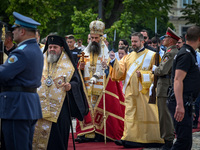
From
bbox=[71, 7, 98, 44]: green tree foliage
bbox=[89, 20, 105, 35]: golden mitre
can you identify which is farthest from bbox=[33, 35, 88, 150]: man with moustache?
Result: bbox=[71, 7, 98, 44]: green tree foliage

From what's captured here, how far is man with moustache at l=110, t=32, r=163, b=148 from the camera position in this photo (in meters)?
9.37

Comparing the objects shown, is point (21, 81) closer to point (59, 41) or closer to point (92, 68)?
point (59, 41)

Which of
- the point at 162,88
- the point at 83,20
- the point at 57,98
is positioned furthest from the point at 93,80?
the point at 83,20

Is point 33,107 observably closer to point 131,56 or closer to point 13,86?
point 13,86

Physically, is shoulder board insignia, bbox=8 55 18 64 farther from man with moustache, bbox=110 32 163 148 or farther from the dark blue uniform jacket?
man with moustache, bbox=110 32 163 148

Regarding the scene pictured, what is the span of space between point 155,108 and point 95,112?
132 cm

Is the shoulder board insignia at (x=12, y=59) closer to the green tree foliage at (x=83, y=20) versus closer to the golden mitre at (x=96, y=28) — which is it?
the golden mitre at (x=96, y=28)

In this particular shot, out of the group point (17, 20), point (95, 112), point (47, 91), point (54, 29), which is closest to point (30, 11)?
point (54, 29)

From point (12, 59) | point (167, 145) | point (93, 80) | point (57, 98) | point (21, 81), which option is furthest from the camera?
point (93, 80)

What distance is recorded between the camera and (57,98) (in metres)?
7.53

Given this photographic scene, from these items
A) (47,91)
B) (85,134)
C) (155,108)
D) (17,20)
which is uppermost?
(17,20)

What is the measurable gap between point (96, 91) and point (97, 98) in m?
0.16

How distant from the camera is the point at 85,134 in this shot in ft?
32.8

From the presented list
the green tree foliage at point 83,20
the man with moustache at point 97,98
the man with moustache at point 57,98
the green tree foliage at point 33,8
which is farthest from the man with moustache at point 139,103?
the green tree foliage at point 33,8
